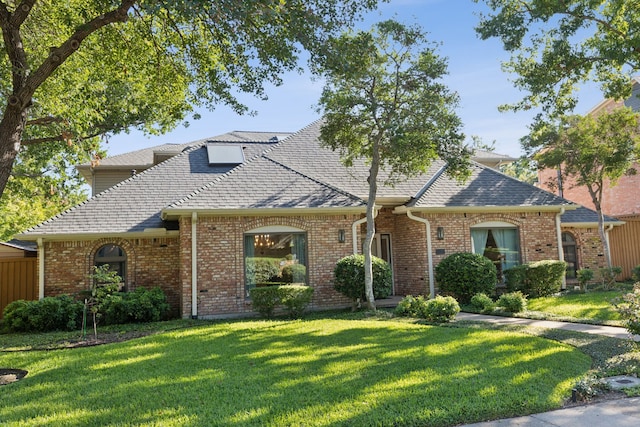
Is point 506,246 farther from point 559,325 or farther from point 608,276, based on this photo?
point 559,325

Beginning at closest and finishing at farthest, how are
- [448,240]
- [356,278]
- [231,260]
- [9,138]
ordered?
[9,138] → [356,278] → [231,260] → [448,240]

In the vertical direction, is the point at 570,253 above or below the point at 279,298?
above

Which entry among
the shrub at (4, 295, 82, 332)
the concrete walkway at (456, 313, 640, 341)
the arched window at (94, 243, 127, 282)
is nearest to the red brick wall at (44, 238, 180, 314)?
the arched window at (94, 243, 127, 282)

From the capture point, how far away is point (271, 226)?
41.2 feet

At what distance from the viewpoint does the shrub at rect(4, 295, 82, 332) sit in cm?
1132

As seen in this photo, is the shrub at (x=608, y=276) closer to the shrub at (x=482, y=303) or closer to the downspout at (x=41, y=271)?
the shrub at (x=482, y=303)

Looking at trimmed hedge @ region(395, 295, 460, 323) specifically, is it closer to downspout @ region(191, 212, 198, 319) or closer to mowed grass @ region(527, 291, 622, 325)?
mowed grass @ region(527, 291, 622, 325)

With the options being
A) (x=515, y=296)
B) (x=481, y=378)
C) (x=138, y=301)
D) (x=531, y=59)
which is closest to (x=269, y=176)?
(x=138, y=301)

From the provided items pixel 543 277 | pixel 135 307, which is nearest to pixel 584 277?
pixel 543 277

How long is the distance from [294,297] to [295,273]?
58.9 inches

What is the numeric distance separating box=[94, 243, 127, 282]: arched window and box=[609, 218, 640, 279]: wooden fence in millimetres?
18226

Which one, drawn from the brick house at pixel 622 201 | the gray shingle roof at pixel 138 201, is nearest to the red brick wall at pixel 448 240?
the brick house at pixel 622 201

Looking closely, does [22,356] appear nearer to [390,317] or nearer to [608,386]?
[390,317]

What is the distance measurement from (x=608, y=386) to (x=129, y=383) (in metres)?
5.75
